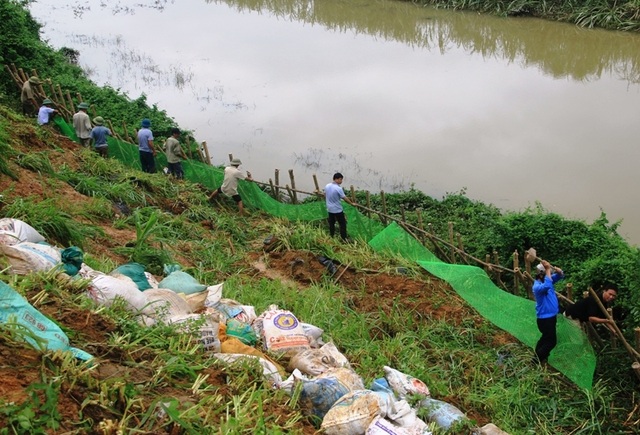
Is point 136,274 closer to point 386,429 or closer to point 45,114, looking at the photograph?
point 386,429

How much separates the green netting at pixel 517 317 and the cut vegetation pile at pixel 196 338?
0.14 m

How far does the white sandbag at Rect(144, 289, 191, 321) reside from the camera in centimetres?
479

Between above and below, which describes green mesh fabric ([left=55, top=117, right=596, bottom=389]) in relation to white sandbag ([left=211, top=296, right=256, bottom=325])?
below

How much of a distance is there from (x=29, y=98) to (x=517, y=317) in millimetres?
8880

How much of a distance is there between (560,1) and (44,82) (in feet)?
44.2

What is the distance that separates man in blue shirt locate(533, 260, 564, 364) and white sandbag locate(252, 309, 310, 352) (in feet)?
6.68

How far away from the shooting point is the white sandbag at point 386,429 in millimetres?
4023

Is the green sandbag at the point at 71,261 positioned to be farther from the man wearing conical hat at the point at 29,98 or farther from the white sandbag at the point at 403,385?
the man wearing conical hat at the point at 29,98

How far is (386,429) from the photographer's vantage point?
4055mm

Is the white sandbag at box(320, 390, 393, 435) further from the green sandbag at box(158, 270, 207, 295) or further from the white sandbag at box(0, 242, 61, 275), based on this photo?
the white sandbag at box(0, 242, 61, 275)

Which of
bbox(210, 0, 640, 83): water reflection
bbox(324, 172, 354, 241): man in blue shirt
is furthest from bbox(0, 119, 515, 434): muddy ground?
bbox(210, 0, 640, 83): water reflection

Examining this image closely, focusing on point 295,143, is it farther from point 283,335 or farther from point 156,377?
point 156,377

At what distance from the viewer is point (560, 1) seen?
18750mm

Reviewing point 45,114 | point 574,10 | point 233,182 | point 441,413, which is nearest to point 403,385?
point 441,413
